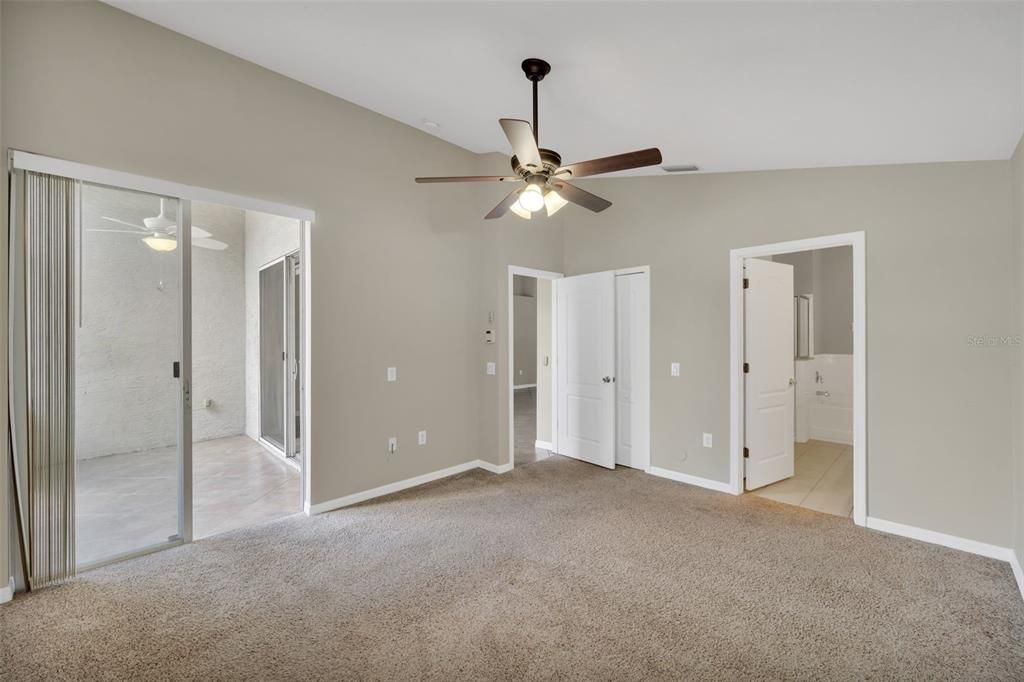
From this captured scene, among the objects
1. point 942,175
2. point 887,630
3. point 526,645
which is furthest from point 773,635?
point 942,175

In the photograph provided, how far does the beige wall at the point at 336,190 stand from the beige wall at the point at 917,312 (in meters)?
2.03

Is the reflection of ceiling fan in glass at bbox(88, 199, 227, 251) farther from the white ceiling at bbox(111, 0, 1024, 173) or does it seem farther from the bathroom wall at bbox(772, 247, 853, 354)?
the bathroom wall at bbox(772, 247, 853, 354)

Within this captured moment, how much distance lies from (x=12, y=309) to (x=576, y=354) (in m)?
4.29

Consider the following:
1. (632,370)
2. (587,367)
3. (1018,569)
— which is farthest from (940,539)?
(587,367)

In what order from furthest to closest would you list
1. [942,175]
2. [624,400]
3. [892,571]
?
[624,400]
[942,175]
[892,571]

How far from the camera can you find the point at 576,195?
2.80m

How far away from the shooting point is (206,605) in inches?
92.9

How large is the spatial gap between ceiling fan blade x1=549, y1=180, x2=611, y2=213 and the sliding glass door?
242 centimetres

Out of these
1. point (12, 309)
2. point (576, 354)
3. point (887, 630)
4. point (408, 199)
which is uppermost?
point (408, 199)

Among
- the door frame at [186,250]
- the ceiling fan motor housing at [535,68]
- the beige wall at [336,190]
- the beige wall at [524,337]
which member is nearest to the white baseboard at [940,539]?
the beige wall at [336,190]

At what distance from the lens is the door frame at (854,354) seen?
3332 millimetres

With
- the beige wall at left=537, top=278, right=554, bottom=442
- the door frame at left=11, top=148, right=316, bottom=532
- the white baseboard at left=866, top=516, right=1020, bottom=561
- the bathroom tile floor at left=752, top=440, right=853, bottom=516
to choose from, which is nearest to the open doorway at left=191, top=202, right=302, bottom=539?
the door frame at left=11, top=148, right=316, bottom=532

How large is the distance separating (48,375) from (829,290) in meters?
7.85

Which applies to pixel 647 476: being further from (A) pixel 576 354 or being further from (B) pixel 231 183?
(B) pixel 231 183
